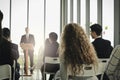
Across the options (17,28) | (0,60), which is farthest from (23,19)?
(0,60)

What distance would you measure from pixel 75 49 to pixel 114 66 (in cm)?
54

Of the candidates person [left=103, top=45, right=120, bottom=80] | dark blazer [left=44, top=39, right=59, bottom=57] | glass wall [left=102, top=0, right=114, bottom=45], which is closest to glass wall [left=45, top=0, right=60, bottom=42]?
glass wall [left=102, top=0, right=114, bottom=45]

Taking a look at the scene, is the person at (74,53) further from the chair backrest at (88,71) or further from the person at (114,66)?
the person at (114,66)

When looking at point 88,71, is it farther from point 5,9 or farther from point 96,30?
point 5,9

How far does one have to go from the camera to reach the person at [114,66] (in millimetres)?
2957

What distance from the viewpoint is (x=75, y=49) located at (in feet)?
8.96

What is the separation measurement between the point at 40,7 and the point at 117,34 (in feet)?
17.5

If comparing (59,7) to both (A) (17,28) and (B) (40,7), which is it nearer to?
(B) (40,7)

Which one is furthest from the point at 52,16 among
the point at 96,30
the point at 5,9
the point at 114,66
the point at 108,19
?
the point at 114,66

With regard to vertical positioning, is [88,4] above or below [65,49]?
above

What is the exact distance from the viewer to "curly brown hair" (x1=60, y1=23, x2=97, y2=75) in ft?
8.78

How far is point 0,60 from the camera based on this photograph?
121 inches

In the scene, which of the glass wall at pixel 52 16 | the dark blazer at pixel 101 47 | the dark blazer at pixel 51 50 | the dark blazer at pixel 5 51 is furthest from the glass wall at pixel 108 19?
the dark blazer at pixel 5 51

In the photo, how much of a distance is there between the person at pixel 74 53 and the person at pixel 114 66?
0.90ft
